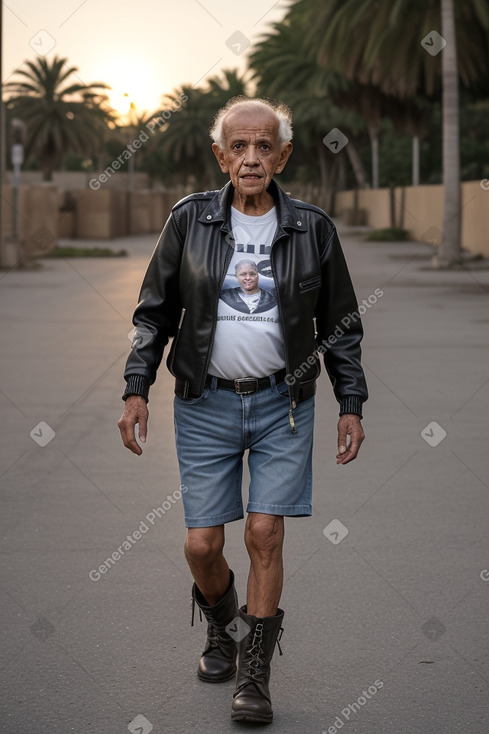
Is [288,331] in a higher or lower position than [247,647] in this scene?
higher

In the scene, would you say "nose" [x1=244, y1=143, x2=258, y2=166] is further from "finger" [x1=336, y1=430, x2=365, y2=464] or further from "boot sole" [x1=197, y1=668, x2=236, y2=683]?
"boot sole" [x1=197, y1=668, x2=236, y2=683]

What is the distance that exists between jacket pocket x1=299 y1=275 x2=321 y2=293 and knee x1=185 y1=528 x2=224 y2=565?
824 mm

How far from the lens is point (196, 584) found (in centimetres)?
423

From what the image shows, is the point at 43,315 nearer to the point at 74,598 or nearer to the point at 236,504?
the point at 74,598

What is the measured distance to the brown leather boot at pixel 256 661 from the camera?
3.84m

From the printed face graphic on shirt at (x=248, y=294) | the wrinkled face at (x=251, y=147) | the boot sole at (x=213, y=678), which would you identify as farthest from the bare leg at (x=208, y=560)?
the wrinkled face at (x=251, y=147)

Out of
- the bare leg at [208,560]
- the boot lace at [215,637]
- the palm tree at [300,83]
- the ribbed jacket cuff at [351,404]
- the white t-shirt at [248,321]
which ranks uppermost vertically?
the palm tree at [300,83]

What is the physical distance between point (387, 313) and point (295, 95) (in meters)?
42.9

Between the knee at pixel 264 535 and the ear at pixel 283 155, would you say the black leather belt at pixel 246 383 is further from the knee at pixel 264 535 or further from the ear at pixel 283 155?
the ear at pixel 283 155

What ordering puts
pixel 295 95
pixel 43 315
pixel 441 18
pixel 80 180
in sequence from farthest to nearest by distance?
pixel 80 180 < pixel 295 95 < pixel 441 18 < pixel 43 315

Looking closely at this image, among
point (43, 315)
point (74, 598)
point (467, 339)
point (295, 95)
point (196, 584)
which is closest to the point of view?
point (196, 584)

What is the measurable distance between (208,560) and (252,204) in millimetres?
1148

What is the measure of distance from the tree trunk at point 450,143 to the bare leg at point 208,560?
25131mm

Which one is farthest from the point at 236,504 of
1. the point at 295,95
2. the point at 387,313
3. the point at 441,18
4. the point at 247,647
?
the point at 295,95
